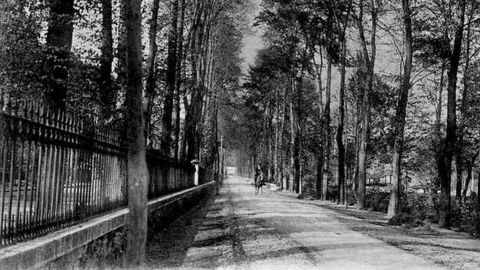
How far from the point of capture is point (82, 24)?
1285 centimetres

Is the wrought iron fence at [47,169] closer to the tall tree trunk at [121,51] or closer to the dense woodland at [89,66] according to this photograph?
the dense woodland at [89,66]

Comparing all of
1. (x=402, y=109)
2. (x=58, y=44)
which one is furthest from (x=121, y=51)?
(x=402, y=109)

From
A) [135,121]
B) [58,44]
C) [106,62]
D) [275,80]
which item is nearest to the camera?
[135,121]

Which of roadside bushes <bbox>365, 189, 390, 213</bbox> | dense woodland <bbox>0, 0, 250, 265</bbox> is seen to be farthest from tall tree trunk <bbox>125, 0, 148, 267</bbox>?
roadside bushes <bbox>365, 189, 390, 213</bbox>

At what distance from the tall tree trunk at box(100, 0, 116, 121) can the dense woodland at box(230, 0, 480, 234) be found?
9.94 metres

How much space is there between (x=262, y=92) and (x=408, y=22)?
1281 inches

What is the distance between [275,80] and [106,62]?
34419 mm

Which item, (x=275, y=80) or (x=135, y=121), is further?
(x=275, y=80)

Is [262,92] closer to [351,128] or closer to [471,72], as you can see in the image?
[351,128]

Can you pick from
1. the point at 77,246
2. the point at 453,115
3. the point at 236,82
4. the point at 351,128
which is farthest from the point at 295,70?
the point at 77,246

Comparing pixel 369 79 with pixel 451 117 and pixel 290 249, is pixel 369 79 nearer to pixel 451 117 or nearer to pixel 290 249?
pixel 451 117

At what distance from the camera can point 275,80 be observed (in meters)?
47.7

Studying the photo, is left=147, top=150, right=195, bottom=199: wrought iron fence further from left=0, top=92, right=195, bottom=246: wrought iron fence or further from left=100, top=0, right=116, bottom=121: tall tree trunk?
left=0, top=92, right=195, bottom=246: wrought iron fence

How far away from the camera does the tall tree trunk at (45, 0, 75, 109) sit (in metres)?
12.0
